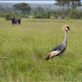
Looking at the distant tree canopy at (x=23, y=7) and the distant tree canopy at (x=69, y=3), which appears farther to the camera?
the distant tree canopy at (x=23, y=7)

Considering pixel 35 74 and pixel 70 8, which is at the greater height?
pixel 35 74

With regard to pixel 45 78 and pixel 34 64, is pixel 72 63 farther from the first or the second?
pixel 45 78

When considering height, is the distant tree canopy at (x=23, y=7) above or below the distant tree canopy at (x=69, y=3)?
below

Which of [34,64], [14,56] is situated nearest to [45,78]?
[34,64]

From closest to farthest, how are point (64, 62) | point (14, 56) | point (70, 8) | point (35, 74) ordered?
1. point (35, 74)
2. point (64, 62)
3. point (14, 56)
4. point (70, 8)

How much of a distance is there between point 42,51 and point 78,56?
77 centimetres

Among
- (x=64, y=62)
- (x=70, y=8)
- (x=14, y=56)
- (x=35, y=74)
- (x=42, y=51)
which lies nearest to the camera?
(x=35, y=74)

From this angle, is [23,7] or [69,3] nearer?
[69,3]

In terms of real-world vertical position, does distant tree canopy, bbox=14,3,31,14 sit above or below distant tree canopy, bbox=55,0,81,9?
below

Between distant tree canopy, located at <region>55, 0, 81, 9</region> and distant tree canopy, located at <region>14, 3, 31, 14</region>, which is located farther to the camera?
distant tree canopy, located at <region>14, 3, 31, 14</region>

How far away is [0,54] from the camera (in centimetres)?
717

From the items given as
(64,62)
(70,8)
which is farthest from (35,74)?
(70,8)

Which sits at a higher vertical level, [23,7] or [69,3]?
[69,3]

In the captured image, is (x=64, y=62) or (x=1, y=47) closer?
(x=64, y=62)
